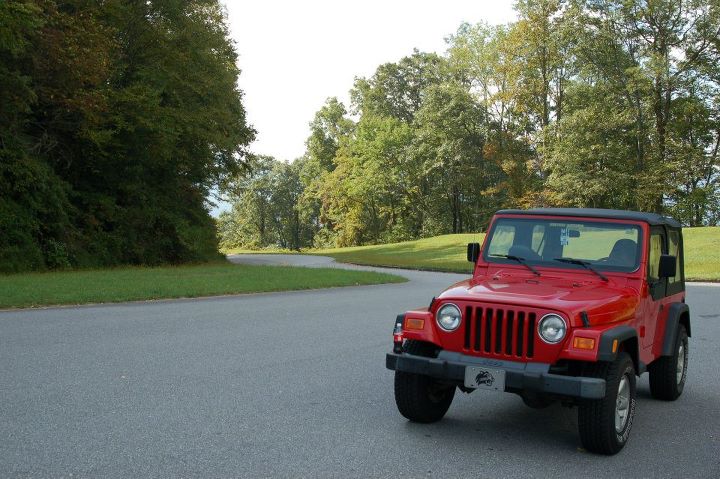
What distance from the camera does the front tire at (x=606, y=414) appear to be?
4.69 meters

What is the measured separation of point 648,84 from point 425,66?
33.2m

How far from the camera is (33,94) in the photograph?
21.8 m

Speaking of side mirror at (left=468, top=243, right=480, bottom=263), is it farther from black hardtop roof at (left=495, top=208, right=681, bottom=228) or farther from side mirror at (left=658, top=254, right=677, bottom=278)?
side mirror at (left=658, top=254, right=677, bottom=278)

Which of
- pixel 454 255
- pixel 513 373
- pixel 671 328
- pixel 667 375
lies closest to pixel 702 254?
pixel 454 255

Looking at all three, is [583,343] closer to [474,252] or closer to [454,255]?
[474,252]

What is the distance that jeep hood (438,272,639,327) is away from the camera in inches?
191

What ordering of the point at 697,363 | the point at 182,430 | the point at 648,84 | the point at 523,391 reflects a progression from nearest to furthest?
the point at 523,391, the point at 182,430, the point at 697,363, the point at 648,84

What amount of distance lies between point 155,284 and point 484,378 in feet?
47.6

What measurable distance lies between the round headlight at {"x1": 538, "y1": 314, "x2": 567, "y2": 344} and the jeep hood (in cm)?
6

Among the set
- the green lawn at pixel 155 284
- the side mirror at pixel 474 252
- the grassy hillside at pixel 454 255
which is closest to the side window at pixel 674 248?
the side mirror at pixel 474 252

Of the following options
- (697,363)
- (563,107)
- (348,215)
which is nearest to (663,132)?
(563,107)

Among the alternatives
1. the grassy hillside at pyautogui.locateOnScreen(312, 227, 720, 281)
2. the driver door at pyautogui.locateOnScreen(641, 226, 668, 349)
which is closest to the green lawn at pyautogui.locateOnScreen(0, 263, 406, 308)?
the grassy hillside at pyautogui.locateOnScreen(312, 227, 720, 281)

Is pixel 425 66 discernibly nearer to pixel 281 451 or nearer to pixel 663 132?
pixel 663 132

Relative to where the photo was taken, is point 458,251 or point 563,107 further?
point 563,107
